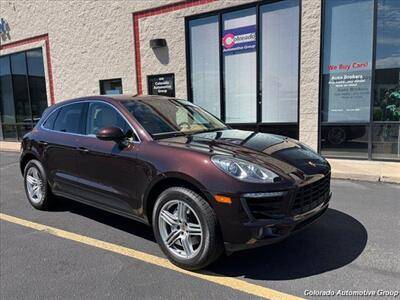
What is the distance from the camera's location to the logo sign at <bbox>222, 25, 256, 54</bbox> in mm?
9953

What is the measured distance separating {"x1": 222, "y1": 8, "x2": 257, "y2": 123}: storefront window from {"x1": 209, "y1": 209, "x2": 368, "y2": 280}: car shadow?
624 centimetres

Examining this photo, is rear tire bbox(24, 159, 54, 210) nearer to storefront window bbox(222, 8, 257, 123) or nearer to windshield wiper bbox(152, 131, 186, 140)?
windshield wiper bbox(152, 131, 186, 140)

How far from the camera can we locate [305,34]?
355 inches

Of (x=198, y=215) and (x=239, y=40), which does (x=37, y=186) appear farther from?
(x=239, y=40)

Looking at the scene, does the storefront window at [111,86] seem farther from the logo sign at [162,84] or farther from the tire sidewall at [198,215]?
the tire sidewall at [198,215]

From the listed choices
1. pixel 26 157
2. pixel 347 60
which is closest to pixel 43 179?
pixel 26 157

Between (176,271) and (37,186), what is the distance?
10.1ft

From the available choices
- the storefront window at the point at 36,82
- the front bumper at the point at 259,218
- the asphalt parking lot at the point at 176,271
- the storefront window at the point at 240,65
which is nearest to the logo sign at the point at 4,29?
the storefront window at the point at 36,82

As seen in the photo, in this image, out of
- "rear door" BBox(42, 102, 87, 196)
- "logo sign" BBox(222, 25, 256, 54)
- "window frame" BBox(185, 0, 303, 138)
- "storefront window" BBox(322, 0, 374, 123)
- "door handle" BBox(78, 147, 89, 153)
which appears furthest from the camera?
"logo sign" BBox(222, 25, 256, 54)

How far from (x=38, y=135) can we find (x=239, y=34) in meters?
6.50

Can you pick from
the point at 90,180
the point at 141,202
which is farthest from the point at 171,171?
the point at 90,180

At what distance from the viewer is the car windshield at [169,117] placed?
416 centimetres

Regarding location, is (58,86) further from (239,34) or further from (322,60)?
(322,60)

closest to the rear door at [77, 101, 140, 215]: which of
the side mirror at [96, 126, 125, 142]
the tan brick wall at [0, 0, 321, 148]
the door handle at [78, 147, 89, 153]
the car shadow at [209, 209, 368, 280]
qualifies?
the door handle at [78, 147, 89, 153]
